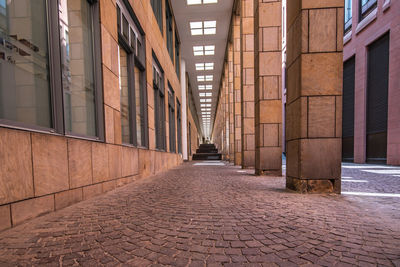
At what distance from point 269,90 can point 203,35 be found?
11.0 m

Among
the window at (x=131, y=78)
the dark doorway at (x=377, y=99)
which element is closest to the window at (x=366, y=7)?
the dark doorway at (x=377, y=99)

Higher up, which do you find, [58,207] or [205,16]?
[205,16]

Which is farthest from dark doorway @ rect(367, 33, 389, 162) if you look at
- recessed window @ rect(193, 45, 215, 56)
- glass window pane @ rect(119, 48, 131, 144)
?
glass window pane @ rect(119, 48, 131, 144)

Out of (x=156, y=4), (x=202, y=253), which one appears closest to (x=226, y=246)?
(x=202, y=253)

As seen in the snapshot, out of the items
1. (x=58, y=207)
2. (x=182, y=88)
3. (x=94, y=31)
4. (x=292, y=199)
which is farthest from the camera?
(x=182, y=88)

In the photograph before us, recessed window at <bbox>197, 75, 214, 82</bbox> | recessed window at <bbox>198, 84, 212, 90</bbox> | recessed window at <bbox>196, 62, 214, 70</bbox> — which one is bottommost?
recessed window at <bbox>198, 84, 212, 90</bbox>

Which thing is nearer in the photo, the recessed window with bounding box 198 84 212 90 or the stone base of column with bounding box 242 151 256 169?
the stone base of column with bounding box 242 151 256 169

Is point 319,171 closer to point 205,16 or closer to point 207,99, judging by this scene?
point 205,16

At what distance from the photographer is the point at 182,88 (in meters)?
18.0

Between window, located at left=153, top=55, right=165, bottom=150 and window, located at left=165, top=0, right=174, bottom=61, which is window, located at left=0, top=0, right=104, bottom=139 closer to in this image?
window, located at left=153, top=55, right=165, bottom=150

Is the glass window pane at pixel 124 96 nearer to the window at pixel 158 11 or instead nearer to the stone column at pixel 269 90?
the stone column at pixel 269 90

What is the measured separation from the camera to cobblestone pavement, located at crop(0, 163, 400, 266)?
5.10 feet

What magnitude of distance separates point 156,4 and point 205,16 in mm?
4812

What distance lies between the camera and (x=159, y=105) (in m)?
9.70
